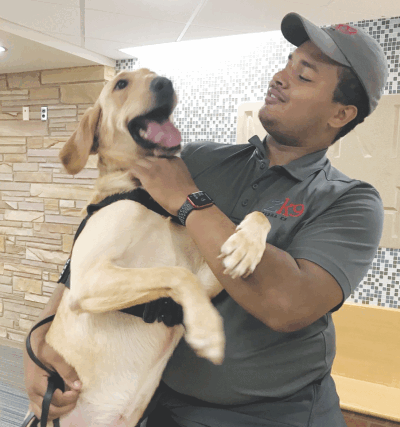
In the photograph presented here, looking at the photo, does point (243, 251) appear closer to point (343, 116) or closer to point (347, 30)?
point (343, 116)

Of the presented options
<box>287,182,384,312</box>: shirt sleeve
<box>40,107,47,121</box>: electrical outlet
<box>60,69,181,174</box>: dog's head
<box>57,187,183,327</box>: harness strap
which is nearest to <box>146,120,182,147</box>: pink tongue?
<box>60,69,181,174</box>: dog's head

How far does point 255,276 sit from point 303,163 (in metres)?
0.36

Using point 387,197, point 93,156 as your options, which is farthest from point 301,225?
point 387,197

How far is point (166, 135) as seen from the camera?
73cm

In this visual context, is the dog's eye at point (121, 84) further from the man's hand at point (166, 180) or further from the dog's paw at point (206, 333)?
the dog's paw at point (206, 333)

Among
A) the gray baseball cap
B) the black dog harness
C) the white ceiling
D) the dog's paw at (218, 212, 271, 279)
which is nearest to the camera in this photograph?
the dog's paw at (218, 212, 271, 279)

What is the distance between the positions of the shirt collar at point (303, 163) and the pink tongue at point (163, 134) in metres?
0.26

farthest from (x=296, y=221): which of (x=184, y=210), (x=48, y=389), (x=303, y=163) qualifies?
(x=48, y=389)

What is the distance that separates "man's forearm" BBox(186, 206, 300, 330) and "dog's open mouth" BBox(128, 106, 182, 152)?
0.54ft

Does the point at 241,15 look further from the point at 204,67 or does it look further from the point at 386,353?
the point at 386,353

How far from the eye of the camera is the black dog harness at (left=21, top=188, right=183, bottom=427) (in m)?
0.68

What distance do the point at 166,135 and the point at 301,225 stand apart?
1.12 feet

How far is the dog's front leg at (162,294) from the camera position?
2.05 feet

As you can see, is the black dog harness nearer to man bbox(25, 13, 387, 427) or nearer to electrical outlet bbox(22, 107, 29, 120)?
man bbox(25, 13, 387, 427)
